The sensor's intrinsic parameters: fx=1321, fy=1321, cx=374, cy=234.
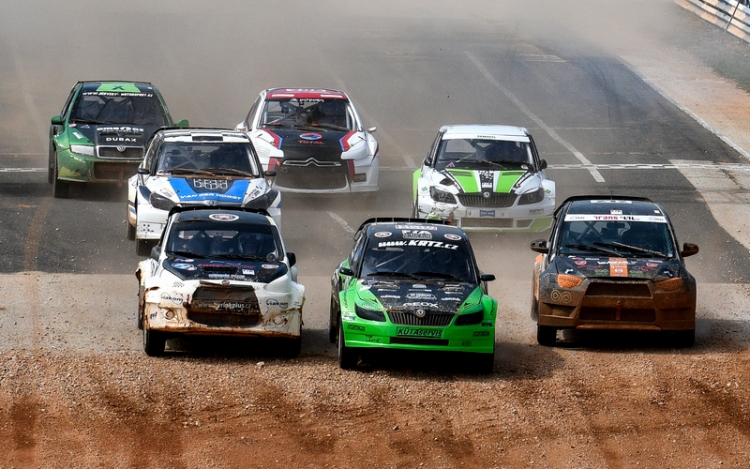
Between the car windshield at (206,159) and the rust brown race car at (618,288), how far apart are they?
5404mm

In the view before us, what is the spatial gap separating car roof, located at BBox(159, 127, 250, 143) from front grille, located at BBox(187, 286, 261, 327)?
6.27m

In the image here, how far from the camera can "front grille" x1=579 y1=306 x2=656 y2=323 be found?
14055 mm

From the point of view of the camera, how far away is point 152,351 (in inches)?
509

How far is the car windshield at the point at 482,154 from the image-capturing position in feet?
67.0

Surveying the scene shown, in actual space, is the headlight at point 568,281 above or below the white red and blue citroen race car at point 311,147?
above

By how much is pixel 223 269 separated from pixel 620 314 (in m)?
4.24

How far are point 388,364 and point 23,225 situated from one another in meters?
8.74

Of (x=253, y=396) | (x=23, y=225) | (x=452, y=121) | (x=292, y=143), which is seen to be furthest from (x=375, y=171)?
(x=253, y=396)

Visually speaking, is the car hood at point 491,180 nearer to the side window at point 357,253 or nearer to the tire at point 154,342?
the side window at point 357,253

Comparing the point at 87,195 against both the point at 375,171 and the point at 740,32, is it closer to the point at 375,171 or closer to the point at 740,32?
the point at 375,171

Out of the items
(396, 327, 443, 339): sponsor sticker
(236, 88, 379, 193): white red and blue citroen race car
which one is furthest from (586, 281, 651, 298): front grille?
(236, 88, 379, 193): white red and blue citroen race car

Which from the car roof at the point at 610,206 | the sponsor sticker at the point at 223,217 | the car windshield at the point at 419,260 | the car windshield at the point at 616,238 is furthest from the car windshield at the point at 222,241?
the car roof at the point at 610,206

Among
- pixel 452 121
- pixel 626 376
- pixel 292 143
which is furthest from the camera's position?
pixel 452 121

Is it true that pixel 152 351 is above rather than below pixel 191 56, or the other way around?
above
